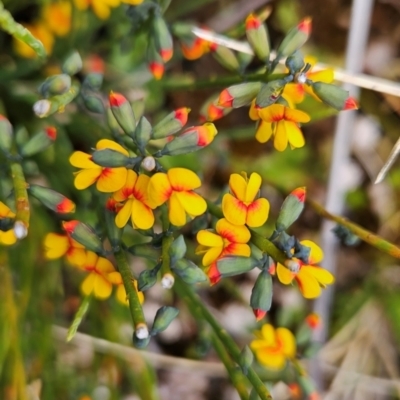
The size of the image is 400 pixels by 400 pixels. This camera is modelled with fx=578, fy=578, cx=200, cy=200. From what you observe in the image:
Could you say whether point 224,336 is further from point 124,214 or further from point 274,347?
point 124,214

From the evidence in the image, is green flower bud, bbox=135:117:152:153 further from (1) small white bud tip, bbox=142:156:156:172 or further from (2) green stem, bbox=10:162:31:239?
(2) green stem, bbox=10:162:31:239

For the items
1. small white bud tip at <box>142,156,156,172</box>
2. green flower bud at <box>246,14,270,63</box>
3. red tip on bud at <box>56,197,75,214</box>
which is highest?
green flower bud at <box>246,14,270,63</box>

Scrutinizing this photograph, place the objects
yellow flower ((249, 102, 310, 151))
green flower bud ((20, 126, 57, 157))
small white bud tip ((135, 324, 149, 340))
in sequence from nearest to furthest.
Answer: small white bud tip ((135, 324, 149, 340))
yellow flower ((249, 102, 310, 151))
green flower bud ((20, 126, 57, 157))

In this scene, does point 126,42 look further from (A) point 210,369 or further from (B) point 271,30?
(A) point 210,369

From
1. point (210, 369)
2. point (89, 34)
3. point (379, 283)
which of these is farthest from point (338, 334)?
point (89, 34)

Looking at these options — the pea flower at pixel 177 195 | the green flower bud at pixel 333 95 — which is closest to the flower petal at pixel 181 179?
the pea flower at pixel 177 195


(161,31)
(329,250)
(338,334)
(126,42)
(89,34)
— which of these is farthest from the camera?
(338,334)

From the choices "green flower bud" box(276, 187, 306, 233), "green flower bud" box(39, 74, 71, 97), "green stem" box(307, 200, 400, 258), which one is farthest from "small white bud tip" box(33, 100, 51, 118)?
"green stem" box(307, 200, 400, 258)
